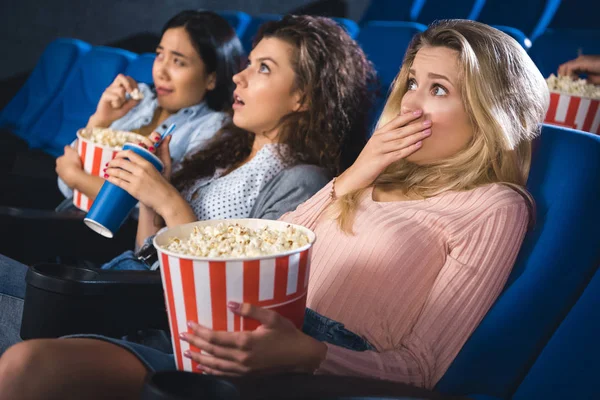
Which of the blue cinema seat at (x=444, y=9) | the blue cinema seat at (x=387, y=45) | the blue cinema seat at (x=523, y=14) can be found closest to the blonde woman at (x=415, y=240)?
the blue cinema seat at (x=387, y=45)

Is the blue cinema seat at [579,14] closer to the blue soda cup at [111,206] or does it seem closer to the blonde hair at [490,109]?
the blonde hair at [490,109]

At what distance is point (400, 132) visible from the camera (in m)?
Answer: 1.17

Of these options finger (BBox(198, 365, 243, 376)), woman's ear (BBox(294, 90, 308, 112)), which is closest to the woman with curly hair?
woman's ear (BBox(294, 90, 308, 112))

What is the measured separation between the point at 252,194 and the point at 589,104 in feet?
2.60

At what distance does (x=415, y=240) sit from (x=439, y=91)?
267 mm

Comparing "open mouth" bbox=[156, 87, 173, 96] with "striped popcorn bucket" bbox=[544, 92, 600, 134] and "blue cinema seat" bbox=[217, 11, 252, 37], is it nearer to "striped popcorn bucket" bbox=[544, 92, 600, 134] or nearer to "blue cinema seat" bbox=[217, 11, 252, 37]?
"striped popcorn bucket" bbox=[544, 92, 600, 134]

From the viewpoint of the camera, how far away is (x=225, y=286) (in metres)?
0.84

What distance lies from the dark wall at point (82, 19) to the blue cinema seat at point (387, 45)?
2443 millimetres

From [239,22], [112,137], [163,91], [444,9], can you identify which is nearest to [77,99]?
[239,22]

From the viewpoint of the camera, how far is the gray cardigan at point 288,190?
1556 mm

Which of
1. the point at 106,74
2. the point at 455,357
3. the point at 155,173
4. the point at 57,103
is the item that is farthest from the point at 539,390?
the point at 57,103

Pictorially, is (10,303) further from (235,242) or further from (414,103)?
(414,103)

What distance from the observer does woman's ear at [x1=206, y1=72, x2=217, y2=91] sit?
2.25m

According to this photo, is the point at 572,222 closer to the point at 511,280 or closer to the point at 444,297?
the point at 511,280
